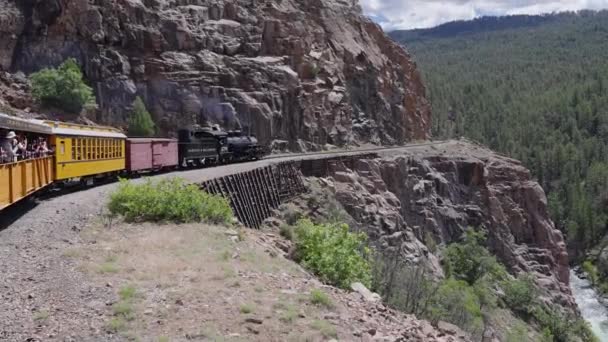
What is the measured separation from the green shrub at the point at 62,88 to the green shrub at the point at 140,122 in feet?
11.6

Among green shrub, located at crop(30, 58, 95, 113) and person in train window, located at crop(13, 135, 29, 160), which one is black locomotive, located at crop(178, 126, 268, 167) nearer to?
green shrub, located at crop(30, 58, 95, 113)

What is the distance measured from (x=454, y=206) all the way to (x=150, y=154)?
35787mm

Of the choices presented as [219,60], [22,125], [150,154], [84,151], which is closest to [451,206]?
[219,60]

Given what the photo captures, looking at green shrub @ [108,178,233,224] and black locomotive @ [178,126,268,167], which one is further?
black locomotive @ [178,126,268,167]

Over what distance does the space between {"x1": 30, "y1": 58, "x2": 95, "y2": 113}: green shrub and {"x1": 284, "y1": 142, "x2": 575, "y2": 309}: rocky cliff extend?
60.8 ft

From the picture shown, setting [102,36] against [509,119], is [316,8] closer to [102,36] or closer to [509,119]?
[102,36]

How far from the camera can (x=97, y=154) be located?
82.5ft

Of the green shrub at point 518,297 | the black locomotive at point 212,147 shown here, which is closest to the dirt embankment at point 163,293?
the black locomotive at point 212,147

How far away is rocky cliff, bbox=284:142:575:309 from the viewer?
4297 centimetres

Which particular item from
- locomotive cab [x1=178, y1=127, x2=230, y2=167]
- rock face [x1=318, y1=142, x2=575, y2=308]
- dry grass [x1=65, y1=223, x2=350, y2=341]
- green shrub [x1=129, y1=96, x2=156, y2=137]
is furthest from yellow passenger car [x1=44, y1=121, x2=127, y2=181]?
rock face [x1=318, y1=142, x2=575, y2=308]

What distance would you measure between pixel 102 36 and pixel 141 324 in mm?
43106

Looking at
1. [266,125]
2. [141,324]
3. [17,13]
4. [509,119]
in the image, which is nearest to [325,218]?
[266,125]

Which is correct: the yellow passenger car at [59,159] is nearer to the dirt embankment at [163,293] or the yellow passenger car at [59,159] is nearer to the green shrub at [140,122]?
the dirt embankment at [163,293]

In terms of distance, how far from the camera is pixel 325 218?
110ft
